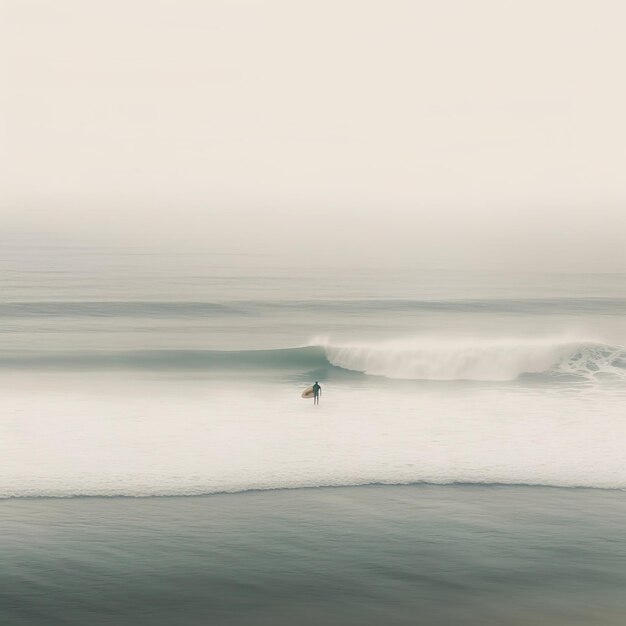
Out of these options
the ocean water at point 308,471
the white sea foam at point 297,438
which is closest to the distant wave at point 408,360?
the ocean water at point 308,471

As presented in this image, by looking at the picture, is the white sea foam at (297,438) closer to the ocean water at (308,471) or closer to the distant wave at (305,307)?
the ocean water at (308,471)

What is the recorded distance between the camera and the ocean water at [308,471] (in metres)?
17.9

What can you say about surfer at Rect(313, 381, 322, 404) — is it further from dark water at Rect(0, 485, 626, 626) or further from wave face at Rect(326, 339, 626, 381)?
dark water at Rect(0, 485, 626, 626)

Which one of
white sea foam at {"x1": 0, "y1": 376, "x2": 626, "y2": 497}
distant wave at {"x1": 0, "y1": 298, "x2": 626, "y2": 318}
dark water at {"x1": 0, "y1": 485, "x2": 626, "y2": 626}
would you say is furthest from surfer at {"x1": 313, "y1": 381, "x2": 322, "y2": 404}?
distant wave at {"x1": 0, "y1": 298, "x2": 626, "y2": 318}

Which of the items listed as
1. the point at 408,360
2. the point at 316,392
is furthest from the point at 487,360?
the point at 316,392

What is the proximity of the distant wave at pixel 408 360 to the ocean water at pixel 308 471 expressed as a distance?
0.15m

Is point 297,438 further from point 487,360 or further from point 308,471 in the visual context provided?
point 487,360

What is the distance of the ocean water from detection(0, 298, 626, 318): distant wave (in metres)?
5.40

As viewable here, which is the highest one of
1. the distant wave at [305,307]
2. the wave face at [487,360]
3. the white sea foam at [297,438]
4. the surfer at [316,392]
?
the distant wave at [305,307]

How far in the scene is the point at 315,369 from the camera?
40.9 m

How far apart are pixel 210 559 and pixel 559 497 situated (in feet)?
29.5

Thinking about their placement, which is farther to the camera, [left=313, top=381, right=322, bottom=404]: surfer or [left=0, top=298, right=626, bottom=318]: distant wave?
[left=0, top=298, right=626, bottom=318]: distant wave

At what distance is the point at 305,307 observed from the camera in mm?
64125

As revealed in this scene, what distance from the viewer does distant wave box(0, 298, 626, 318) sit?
2335 inches
